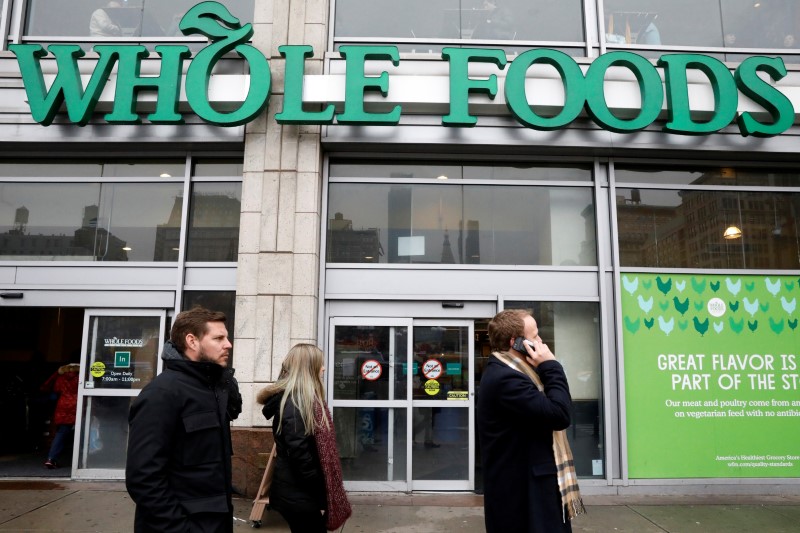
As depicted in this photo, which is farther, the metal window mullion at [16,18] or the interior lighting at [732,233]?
the metal window mullion at [16,18]

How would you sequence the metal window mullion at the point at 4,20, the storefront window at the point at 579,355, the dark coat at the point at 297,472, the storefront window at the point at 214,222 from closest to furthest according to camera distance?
1. the dark coat at the point at 297,472
2. the storefront window at the point at 579,355
3. the storefront window at the point at 214,222
4. the metal window mullion at the point at 4,20

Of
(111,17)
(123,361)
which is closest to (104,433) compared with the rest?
(123,361)

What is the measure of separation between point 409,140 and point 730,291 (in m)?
4.68

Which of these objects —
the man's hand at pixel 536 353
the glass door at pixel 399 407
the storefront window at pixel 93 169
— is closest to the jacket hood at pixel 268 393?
the man's hand at pixel 536 353

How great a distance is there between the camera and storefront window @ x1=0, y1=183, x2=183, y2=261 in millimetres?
7582

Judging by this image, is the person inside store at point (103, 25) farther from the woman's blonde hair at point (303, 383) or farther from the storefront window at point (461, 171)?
the woman's blonde hair at point (303, 383)

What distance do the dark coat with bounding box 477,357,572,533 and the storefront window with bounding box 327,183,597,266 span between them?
14.7ft

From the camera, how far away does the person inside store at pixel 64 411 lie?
7.84 metres

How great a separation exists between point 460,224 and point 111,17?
5.88m

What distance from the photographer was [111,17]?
314 inches

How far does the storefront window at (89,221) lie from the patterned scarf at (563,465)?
19.3ft

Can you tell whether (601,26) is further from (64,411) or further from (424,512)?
(64,411)

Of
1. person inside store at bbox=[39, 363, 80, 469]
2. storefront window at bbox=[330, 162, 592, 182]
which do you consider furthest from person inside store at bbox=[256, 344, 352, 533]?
person inside store at bbox=[39, 363, 80, 469]

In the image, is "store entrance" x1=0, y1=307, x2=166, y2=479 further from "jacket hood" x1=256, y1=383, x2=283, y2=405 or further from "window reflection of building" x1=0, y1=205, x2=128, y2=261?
"jacket hood" x1=256, y1=383, x2=283, y2=405
